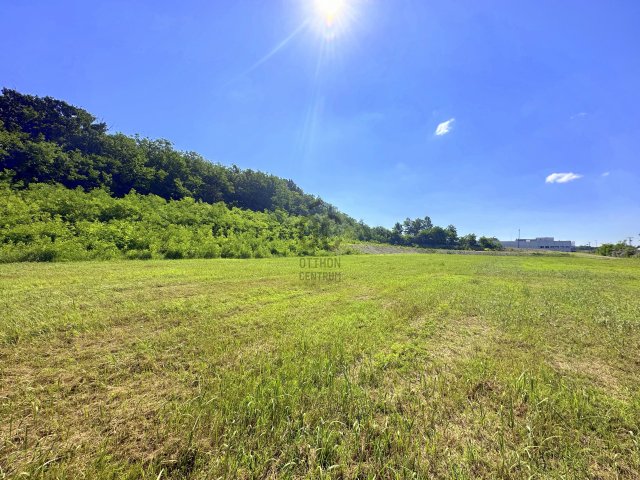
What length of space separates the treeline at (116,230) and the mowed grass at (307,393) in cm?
1412

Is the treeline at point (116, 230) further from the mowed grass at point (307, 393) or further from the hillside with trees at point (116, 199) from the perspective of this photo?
the mowed grass at point (307, 393)

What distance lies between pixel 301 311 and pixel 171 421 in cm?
430

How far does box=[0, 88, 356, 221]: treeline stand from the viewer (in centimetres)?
3012

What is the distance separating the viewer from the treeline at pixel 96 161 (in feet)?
98.8

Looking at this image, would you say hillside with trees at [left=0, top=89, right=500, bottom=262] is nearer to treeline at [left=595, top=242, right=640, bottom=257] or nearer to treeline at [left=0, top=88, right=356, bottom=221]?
treeline at [left=0, top=88, right=356, bottom=221]

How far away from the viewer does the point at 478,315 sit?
268 inches

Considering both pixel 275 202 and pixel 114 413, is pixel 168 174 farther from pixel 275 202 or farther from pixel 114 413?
pixel 114 413

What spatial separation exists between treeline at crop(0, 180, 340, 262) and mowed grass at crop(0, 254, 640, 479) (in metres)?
14.1

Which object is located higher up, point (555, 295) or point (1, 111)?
point (1, 111)

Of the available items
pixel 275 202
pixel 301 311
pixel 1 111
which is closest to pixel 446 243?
pixel 275 202

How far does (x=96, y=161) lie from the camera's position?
122ft

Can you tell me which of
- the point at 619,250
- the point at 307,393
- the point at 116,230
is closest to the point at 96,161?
the point at 116,230

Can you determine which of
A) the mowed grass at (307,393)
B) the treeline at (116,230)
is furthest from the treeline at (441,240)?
the mowed grass at (307,393)

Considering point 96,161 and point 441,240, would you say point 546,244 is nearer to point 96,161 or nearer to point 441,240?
point 441,240
